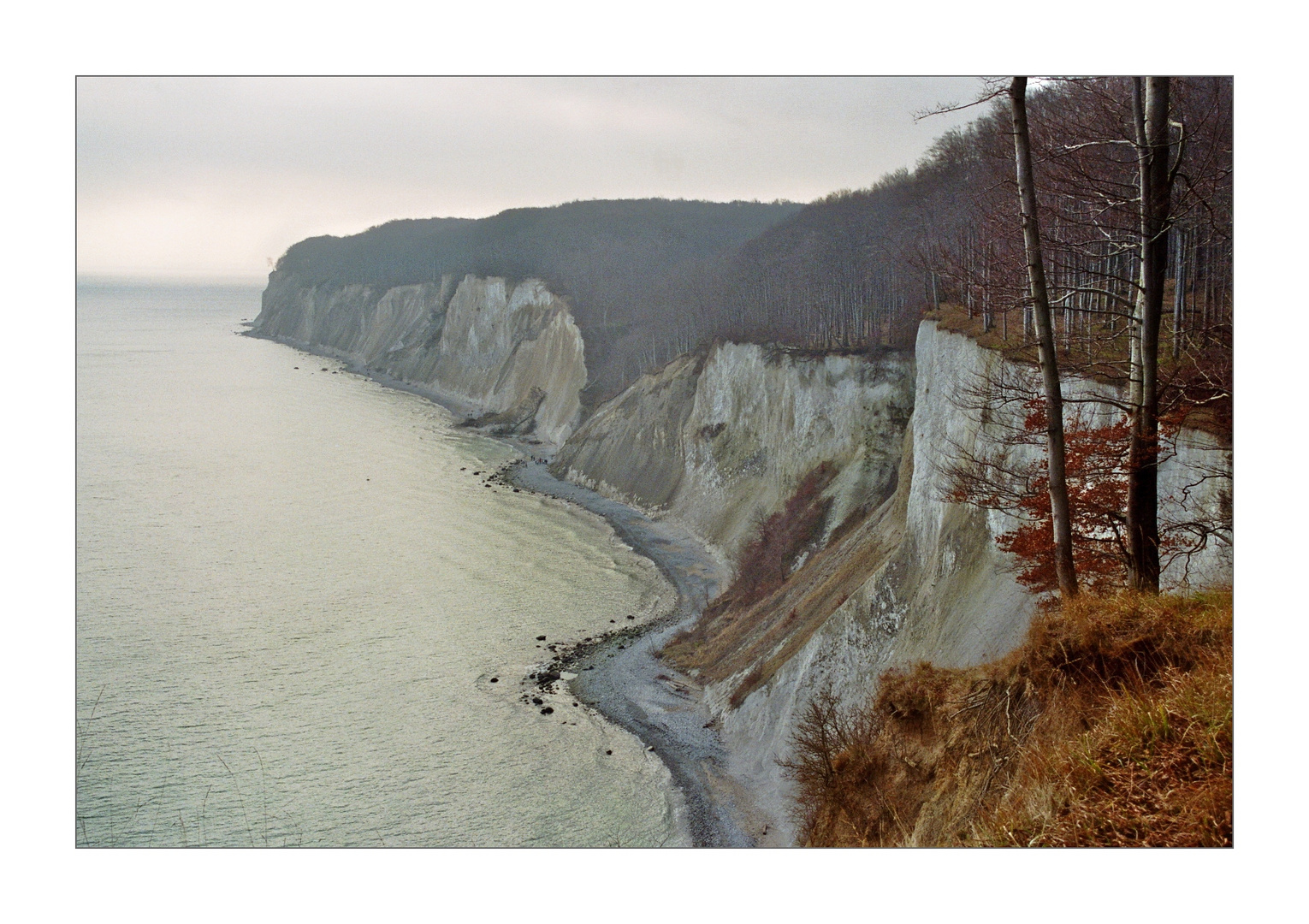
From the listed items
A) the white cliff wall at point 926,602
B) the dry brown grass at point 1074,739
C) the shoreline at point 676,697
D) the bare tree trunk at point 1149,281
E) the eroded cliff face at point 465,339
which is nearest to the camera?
the dry brown grass at point 1074,739

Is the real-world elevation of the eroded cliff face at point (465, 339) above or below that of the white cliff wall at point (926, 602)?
above

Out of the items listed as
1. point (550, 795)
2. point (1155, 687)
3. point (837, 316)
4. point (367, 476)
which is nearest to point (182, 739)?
point (550, 795)

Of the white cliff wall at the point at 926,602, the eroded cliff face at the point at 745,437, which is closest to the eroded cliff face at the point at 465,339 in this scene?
the eroded cliff face at the point at 745,437

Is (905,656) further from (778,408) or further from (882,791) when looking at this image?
(778,408)

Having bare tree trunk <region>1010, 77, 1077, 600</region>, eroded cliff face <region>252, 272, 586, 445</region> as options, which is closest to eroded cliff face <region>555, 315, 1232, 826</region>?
bare tree trunk <region>1010, 77, 1077, 600</region>

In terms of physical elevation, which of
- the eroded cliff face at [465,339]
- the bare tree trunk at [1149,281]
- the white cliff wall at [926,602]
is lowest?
the white cliff wall at [926,602]

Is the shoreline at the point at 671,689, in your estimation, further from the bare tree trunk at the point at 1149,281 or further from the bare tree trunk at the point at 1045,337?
the bare tree trunk at the point at 1149,281

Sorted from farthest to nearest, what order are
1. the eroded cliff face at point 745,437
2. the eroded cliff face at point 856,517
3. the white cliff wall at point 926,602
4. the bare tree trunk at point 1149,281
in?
the eroded cliff face at point 745,437 → the white cliff wall at point 926,602 → the eroded cliff face at point 856,517 → the bare tree trunk at point 1149,281

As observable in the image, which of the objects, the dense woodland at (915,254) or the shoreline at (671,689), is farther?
the shoreline at (671,689)
